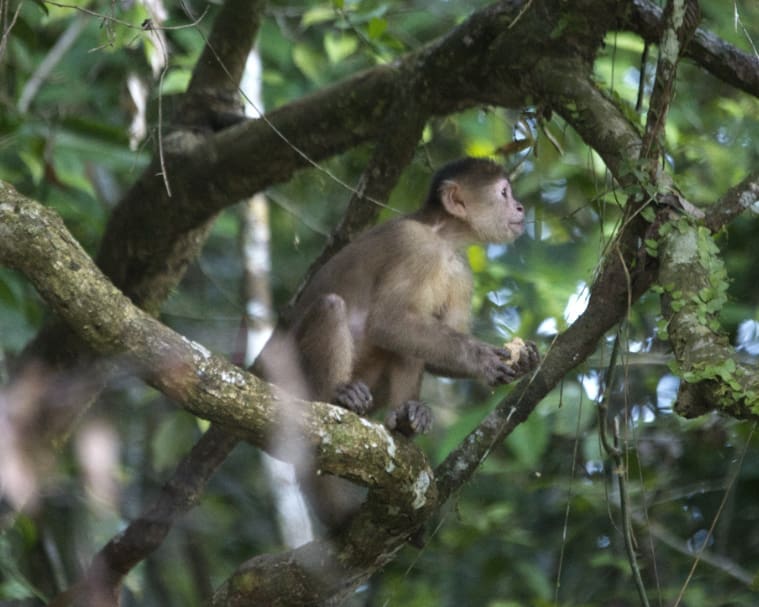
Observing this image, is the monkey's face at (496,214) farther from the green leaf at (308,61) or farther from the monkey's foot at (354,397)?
the green leaf at (308,61)

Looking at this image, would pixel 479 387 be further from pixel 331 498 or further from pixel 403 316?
pixel 331 498

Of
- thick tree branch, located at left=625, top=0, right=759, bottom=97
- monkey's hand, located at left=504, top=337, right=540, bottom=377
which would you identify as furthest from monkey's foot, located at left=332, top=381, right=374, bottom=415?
thick tree branch, located at left=625, top=0, right=759, bottom=97

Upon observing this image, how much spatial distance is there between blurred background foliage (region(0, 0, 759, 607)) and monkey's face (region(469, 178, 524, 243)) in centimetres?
38

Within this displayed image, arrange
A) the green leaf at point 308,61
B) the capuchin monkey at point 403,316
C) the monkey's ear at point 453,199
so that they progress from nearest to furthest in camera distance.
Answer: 1. the capuchin monkey at point 403,316
2. the monkey's ear at point 453,199
3. the green leaf at point 308,61

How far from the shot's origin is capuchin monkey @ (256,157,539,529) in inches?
201

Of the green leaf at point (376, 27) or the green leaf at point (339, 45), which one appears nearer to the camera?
the green leaf at point (376, 27)

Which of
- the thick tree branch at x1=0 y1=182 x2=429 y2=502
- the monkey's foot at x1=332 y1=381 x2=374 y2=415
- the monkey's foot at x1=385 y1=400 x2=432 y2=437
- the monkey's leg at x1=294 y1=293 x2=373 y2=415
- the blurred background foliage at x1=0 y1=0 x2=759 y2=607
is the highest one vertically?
the blurred background foliage at x1=0 y1=0 x2=759 y2=607

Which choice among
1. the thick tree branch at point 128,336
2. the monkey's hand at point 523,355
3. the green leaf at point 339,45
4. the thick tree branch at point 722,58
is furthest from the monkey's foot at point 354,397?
the green leaf at point 339,45

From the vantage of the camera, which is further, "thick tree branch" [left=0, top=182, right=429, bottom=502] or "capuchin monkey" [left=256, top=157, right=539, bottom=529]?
"capuchin monkey" [left=256, top=157, right=539, bottom=529]

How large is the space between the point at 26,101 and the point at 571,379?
13.1 ft

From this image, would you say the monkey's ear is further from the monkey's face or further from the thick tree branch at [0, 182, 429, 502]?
the thick tree branch at [0, 182, 429, 502]

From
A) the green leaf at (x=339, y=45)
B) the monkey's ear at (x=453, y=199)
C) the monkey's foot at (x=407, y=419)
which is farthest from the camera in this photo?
the green leaf at (x=339, y=45)

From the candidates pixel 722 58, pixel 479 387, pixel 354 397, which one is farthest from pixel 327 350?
pixel 479 387

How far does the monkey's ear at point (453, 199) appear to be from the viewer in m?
6.13
